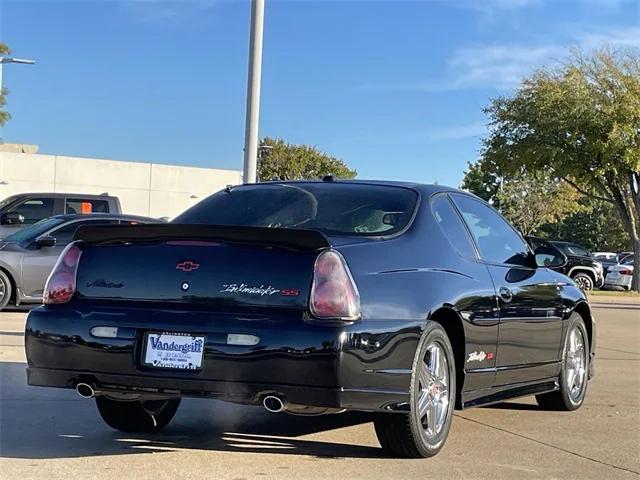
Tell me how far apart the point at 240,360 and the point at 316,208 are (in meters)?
1.40

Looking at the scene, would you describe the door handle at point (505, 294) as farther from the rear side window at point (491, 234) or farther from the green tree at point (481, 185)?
the green tree at point (481, 185)

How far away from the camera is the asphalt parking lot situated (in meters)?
4.73

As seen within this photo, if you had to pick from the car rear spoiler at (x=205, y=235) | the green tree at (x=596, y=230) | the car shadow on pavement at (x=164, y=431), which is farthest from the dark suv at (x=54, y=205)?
the green tree at (x=596, y=230)

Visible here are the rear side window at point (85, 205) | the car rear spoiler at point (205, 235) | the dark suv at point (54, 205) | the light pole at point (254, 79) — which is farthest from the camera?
the rear side window at point (85, 205)

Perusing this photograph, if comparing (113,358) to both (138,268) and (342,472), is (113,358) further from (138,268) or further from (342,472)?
(342,472)

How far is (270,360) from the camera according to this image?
440cm

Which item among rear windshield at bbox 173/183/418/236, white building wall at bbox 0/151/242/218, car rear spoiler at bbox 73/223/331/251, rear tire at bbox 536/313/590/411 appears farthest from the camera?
white building wall at bbox 0/151/242/218

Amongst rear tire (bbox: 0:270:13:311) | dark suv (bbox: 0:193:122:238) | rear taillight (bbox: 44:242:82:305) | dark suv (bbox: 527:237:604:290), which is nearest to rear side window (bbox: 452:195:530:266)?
rear taillight (bbox: 44:242:82:305)

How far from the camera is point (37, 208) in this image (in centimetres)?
1667

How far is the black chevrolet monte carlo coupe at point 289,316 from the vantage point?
4.42m

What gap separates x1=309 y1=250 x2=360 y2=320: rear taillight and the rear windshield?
1.72 ft

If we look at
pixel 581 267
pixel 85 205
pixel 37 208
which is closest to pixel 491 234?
pixel 85 205

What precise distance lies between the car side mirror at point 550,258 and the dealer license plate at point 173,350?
3046 mm

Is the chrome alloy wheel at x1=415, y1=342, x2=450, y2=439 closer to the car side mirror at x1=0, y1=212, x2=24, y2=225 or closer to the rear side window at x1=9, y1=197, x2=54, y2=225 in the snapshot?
the car side mirror at x1=0, y1=212, x2=24, y2=225
